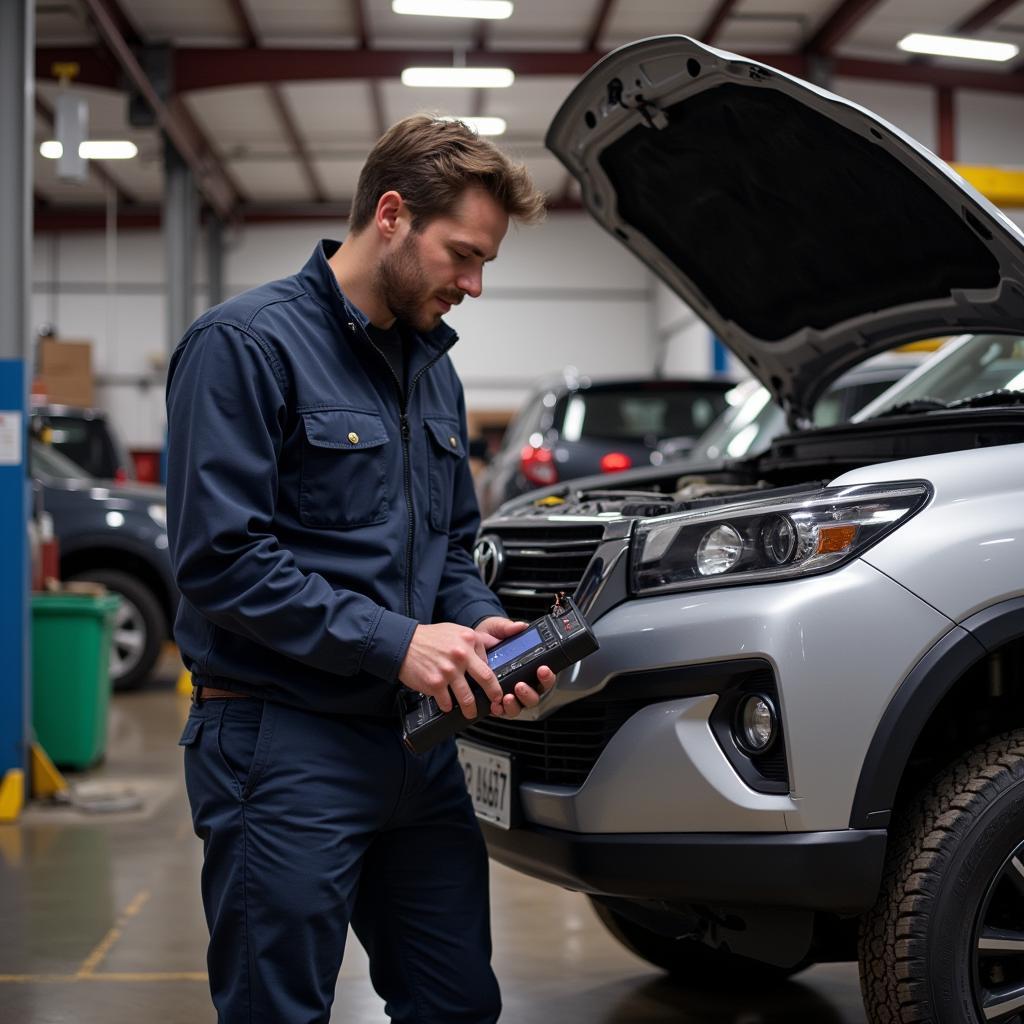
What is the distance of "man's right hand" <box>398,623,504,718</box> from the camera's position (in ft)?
6.68

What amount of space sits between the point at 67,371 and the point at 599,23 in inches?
322

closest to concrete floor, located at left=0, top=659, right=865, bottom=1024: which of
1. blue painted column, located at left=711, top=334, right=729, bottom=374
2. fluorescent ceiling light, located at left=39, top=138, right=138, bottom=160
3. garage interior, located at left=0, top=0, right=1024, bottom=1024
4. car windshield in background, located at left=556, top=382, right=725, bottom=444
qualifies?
garage interior, located at left=0, top=0, right=1024, bottom=1024

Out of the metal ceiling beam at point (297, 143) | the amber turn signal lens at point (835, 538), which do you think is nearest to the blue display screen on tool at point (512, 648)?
the amber turn signal lens at point (835, 538)

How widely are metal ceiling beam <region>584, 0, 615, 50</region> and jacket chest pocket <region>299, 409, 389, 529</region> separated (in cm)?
1092

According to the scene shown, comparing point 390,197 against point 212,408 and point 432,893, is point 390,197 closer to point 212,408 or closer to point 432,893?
point 212,408

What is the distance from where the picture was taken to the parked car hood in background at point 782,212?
268cm

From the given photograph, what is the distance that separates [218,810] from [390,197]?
3.16 feet

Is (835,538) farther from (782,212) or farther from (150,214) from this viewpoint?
(150,214)

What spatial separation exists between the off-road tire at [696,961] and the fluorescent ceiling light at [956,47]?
11120 millimetres

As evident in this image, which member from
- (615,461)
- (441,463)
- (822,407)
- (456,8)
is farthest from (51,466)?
(441,463)

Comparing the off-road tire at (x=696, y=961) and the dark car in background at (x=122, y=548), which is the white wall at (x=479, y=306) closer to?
the dark car in background at (x=122, y=548)

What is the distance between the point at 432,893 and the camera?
237 centimetres

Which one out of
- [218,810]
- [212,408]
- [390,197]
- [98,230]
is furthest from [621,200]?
[98,230]

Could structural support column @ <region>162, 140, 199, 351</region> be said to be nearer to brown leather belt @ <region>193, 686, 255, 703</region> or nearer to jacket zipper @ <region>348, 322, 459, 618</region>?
jacket zipper @ <region>348, 322, 459, 618</region>
